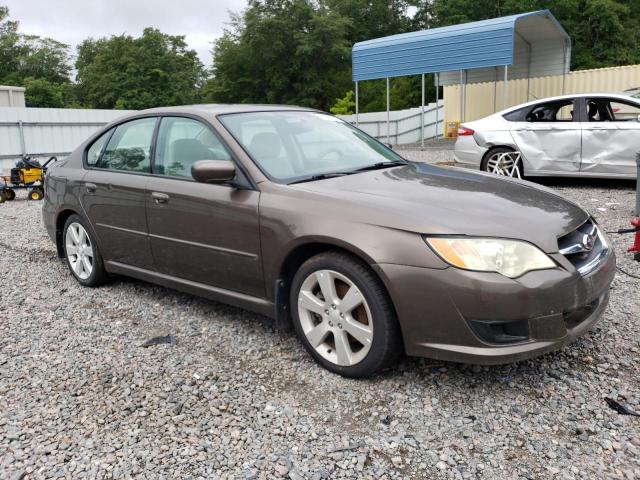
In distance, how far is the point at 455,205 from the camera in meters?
3.10

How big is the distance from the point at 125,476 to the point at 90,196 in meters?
2.82

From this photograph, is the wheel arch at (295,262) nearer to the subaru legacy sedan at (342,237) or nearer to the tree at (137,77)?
the subaru legacy sedan at (342,237)

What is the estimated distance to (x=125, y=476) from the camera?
2.50 meters

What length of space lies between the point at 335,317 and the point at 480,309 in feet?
2.63

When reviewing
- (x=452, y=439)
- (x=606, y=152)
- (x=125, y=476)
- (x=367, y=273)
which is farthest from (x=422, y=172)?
(x=606, y=152)

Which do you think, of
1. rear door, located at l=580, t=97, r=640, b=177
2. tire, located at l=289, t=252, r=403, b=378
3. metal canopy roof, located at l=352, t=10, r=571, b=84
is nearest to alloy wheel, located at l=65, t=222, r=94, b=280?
tire, located at l=289, t=252, r=403, b=378

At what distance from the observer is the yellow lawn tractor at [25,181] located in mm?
11445

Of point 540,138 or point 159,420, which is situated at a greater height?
point 540,138

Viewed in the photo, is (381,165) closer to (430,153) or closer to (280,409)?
(280,409)

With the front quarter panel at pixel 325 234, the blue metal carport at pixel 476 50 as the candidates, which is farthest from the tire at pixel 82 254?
the blue metal carport at pixel 476 50

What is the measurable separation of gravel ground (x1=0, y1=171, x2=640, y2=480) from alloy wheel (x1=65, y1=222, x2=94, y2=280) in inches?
33.2

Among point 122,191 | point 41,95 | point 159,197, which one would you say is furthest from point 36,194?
point 41,95

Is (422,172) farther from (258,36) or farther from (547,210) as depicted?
(258,36)

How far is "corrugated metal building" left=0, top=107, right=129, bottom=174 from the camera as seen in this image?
49.2 ft
